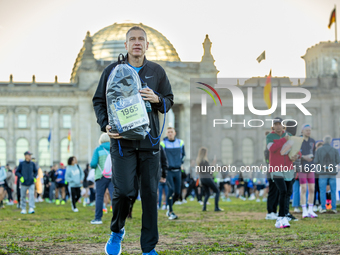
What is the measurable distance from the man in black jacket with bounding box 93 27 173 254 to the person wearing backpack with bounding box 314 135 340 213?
35.8ft

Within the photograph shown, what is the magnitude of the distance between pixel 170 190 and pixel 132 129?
9.51 metres

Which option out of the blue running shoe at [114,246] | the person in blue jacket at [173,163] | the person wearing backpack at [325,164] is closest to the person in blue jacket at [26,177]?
the person in blue jacket at [173,163]

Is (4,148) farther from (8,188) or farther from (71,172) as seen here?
(71,172)

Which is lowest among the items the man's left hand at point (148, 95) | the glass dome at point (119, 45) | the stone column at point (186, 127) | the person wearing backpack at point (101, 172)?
the person wearing backpack at point (101, 172)

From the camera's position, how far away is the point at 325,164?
1680cm

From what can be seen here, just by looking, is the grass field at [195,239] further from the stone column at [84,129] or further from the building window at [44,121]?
the building window at [44,121]

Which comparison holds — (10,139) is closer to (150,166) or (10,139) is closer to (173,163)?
(173,163)

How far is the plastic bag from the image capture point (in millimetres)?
6062

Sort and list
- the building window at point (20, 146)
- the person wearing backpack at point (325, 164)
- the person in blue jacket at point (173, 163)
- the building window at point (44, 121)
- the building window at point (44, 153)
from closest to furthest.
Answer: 1. the person in blue jacket at point (173, 163)
2. the person wearing backpack at point (325, 164)
3. the building window at point (44, 153)
4. the building window at point (44, 121)
5. the building window at point (20, 146)

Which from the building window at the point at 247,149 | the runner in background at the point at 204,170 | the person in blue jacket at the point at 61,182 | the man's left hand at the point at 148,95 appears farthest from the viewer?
the building window at the point at 247,149

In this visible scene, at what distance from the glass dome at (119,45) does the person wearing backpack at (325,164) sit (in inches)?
2595

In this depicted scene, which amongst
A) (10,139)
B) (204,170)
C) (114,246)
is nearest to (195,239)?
(114,246)

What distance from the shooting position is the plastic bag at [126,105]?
6.06m

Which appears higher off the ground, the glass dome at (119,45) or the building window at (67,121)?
the glass dome at (119,45)
